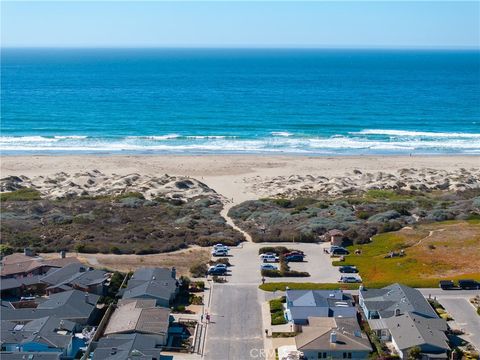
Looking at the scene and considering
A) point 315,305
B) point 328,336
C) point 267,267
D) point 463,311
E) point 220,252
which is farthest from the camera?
point 220,252

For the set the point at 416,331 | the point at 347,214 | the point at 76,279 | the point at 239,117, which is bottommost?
the point at 239,117

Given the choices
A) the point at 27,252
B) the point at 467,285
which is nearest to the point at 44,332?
the point at 27,252

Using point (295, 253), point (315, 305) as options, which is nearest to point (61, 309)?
point (315, 305)

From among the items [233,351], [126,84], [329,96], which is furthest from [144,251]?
[126,84]

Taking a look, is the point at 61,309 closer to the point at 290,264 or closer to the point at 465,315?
the point at 290,264

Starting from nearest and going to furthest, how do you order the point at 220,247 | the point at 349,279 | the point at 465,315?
the point at 465,315 < the point at 349,279 < the point at 220,247

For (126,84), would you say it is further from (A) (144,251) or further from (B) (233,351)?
(B) (233,351)

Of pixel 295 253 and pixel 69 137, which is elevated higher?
pixel 295 253

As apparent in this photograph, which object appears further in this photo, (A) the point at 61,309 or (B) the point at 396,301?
(B) the point at 396,301
